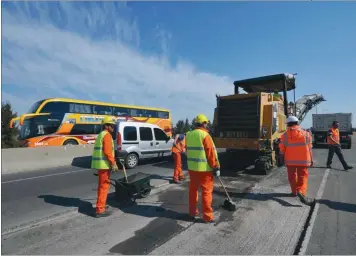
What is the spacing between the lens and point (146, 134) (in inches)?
441

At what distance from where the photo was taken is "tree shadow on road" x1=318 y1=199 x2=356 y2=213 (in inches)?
190

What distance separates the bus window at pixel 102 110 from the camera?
1889 centimetres

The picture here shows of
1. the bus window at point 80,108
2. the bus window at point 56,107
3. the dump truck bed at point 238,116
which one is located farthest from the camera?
the bus window at point 80,108

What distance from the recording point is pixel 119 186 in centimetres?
542

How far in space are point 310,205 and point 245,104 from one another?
448 cm

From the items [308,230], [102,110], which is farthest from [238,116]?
[102,110]

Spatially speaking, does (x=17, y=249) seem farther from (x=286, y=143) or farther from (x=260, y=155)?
(x=260, y=155)

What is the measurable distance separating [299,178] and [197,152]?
2638mm

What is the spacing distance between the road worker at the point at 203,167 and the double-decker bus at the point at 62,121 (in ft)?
47.0

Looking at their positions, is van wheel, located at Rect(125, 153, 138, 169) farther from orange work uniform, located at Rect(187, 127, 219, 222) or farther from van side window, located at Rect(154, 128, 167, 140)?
orange work uniform, located at Rect(187, 127, 219, 222)

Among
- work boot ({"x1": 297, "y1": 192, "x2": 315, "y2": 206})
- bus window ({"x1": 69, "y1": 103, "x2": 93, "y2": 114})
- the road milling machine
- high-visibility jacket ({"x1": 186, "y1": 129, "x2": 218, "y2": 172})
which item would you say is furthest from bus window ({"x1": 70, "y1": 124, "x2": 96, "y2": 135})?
work boot ({"x1": 297, "y1": 192, "x2": 315, "y2": 206})

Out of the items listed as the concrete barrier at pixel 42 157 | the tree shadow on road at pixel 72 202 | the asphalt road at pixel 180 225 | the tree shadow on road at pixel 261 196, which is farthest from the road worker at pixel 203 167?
the concrete barrier at pixel 42 157

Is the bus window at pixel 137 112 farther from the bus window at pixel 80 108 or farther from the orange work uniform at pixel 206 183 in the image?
the orange work uniform at pixel 206 183

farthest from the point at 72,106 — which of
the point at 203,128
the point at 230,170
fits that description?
the point at 203,128
